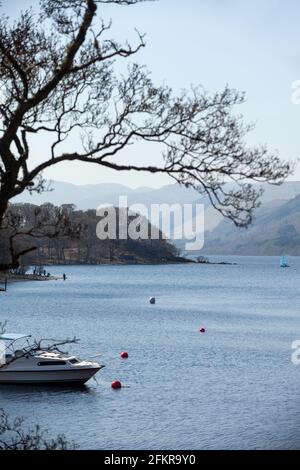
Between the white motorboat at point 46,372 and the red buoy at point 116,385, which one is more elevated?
the white motorboat at point 46,372

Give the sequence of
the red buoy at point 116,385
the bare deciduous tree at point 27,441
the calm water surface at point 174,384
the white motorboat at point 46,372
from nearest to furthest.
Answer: the bare deciduous tree at point 27,441, the calm water surface at point 174,384, the red buoy at point 116,385, the white motorboat at point 46,372

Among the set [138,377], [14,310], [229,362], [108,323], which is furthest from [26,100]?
[14,310]

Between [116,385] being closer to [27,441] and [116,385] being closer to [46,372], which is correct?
[46,372]

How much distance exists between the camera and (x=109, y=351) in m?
70.5

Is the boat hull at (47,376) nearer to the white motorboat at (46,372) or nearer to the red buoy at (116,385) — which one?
the white motorboat at (46,372)

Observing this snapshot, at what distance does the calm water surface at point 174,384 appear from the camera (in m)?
39.5

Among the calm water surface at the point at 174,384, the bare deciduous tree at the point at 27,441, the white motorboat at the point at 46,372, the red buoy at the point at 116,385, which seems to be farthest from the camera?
the white motorboat at the point at 46,372

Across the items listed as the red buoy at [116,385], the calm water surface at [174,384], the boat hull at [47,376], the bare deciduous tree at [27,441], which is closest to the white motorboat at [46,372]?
the boat hull at [47,376]

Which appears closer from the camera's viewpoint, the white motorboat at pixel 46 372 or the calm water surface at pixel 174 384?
the calm water surface at pixel 174 384

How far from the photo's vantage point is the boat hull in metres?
52.7

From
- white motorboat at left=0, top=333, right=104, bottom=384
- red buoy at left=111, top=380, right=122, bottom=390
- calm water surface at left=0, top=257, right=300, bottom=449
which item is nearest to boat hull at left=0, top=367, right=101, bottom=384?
white motorboat at left=0, top=333, right=104, bottom=384

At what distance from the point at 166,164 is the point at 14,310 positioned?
10611cm

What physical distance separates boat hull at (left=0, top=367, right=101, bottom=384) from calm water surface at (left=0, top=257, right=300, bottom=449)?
0.82m

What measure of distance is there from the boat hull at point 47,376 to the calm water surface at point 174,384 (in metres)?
0.82
